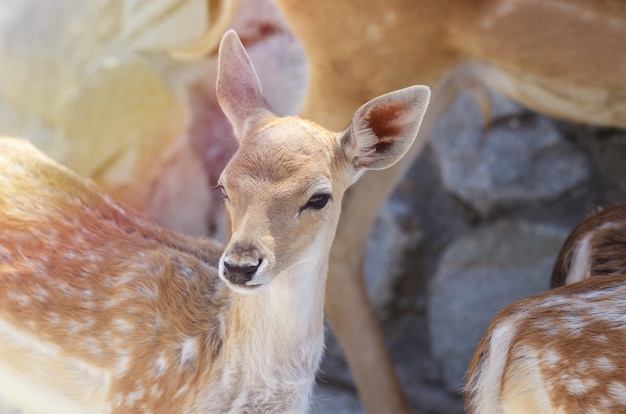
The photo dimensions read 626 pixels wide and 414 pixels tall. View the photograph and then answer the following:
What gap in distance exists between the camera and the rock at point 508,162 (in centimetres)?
324

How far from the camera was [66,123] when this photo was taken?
3.76 meters

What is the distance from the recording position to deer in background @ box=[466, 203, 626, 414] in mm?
1694

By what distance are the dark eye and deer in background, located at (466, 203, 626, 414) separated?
16.4 inches

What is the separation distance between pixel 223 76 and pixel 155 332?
1.80 ft

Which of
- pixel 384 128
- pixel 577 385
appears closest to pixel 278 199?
pixel 384 128

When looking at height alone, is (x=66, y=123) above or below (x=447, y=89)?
above

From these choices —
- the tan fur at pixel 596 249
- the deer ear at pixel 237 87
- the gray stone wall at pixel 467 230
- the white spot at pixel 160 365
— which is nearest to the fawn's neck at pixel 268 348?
the white spot at pixel 160 365

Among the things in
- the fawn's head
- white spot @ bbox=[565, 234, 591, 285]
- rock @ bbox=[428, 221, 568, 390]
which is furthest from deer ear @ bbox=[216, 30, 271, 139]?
rock @ bbox=[428, 221, 568, 390]

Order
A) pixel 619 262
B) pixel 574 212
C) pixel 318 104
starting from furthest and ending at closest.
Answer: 1. pixel 574 212
2. pixel 318 104
3. pixel 619 262

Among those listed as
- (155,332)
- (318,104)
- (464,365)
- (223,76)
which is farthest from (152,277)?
(464,365)

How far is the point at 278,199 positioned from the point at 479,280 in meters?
1.60

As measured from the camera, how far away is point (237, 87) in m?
2.07

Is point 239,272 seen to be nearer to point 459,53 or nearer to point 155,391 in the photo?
point 155,391

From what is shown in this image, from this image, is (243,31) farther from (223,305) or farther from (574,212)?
(223,305)
